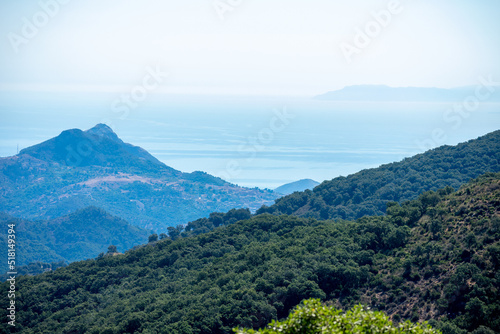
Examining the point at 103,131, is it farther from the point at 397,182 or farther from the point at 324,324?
the point at 324,324

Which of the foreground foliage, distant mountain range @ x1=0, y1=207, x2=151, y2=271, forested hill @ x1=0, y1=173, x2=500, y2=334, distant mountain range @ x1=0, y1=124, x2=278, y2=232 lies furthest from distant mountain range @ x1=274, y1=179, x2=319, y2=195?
the foreground foliage

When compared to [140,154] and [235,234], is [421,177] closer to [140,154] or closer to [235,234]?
[235,234]

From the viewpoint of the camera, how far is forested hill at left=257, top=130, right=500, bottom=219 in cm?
4706

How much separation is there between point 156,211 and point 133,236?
69.0 feet

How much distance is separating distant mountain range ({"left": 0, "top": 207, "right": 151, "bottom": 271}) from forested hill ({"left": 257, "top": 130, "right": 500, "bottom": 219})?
36.7 meters

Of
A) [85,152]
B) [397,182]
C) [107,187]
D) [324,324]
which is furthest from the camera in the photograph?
[85,152]

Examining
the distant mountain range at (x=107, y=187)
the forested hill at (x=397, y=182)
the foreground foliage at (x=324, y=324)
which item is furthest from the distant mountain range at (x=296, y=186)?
the foreground foliage at (x=324, y=324)

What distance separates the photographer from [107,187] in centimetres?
11156

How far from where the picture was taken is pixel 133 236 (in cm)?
8162

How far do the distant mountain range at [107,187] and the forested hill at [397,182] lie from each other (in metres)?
46.0

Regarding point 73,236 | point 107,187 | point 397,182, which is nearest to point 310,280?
point 397,182

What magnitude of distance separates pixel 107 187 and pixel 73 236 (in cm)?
3312

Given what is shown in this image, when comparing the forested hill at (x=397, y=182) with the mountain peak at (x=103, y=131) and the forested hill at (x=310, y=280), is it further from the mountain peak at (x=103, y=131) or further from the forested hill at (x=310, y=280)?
the mountain peak at (x=103, y=131)

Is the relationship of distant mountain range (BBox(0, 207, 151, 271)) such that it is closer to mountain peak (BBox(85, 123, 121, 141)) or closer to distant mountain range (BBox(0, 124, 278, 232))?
distant mountain range (BBox(0, 124, 278, 232))
